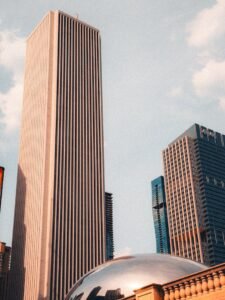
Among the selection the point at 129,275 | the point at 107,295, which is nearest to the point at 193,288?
the point at 129,275

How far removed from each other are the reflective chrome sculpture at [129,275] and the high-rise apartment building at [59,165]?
91.4m

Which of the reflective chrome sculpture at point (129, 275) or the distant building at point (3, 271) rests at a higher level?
the distant building at point (3, 271)

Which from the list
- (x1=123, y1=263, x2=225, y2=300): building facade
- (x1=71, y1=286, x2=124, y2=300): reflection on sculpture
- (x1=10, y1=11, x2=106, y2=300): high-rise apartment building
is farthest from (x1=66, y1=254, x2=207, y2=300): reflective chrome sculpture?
(x1=10, y1=11, x2=106, y2=300): high-rise apartment building

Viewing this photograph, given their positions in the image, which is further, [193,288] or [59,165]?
[59,165]

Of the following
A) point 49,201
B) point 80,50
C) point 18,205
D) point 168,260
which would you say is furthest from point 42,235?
point 168,260

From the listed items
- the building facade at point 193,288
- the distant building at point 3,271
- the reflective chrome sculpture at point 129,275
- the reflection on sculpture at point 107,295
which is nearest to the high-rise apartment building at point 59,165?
the distant building at point 3,271

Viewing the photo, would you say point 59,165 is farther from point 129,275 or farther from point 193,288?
point 193,288

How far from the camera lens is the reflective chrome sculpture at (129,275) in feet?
78.9

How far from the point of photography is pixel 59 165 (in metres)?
128

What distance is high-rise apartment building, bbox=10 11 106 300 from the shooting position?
→ 392 feet

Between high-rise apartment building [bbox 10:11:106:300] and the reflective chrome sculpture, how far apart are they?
9139cm

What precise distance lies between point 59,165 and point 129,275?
104672mm

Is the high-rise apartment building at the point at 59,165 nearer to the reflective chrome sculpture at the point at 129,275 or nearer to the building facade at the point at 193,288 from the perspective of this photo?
the reflective chrome sculpture at the point at 129,275

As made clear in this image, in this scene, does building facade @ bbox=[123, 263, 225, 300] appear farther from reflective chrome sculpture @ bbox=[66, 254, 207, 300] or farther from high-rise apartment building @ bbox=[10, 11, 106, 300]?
high-rise apartment building @ bbox=[10, 11, 106, 300]
